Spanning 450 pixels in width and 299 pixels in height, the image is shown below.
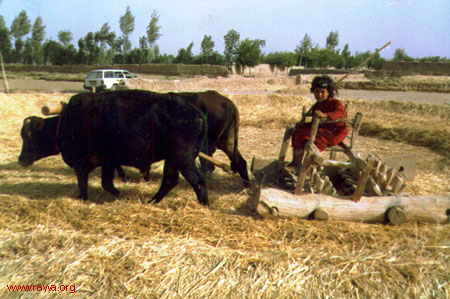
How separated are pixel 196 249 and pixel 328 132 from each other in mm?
2519

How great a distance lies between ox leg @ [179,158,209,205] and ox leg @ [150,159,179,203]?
13 cm

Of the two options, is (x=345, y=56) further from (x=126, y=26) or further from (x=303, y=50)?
(x=126, y=26)

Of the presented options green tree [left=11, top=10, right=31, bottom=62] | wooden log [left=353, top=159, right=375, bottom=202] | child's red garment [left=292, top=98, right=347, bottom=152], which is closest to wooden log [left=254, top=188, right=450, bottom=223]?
wooden log [left=353, top=159, right=375, bottom=202]

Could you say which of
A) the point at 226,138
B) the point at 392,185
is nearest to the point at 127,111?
the point at 226,138

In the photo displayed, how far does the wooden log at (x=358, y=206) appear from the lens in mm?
3756

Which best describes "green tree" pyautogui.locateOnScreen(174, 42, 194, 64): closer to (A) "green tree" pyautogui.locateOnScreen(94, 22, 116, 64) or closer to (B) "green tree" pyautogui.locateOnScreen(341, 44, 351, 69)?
(A) "green tree" pyautogui.locateOnScreen(94, 22, 116, 64)

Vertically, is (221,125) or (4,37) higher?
(4,37)

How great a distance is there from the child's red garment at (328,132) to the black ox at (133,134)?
1397 millimetres

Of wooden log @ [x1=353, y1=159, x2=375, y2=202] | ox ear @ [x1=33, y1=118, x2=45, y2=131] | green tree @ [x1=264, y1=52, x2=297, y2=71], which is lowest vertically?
wooden log @ [x1=353, y1=159, x2=375, y2=202]

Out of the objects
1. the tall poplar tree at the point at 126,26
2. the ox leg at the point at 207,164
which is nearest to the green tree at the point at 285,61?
the tall poplar tree at the point at 126,26

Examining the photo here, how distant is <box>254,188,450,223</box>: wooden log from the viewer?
12.3ft

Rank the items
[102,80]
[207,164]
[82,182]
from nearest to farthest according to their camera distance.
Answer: [82,182] → [207,164] → [102,80]

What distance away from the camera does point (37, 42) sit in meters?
54.2

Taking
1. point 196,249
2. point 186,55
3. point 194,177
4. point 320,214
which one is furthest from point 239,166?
point 186,55
